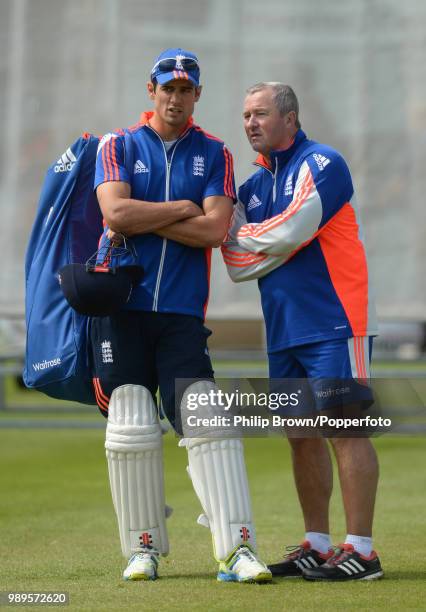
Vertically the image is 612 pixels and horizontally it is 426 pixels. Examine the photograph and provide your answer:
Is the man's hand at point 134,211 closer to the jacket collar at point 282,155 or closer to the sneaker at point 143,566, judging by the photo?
the jacket collar at point 282,155

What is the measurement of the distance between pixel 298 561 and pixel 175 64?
6.26ft

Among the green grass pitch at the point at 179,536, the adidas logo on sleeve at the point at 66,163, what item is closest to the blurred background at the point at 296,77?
the green grass pitch at the point at 179,536

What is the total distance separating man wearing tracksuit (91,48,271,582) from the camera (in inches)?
181

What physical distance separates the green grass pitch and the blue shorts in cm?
65

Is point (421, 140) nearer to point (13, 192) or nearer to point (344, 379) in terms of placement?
point (13, 192)

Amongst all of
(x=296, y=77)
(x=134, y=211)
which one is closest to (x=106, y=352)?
(x=134, y=211)

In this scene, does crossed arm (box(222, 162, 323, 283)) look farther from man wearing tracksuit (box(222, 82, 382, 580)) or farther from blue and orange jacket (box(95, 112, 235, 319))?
blue and orange jacket (box(95, 112, 235, 319))

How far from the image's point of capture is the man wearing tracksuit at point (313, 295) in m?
4.68

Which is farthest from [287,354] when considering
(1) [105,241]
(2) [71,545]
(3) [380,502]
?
(3) [380,502]

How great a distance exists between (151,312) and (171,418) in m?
0.39

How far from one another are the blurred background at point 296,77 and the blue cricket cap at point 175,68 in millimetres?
3696

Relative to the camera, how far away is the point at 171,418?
15.3 ft

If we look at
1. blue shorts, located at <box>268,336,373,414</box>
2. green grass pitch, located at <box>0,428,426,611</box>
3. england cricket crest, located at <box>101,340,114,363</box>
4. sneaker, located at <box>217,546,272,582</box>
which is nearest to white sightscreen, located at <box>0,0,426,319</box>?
green grass pitch, located at <box>0,428,426,611</box>

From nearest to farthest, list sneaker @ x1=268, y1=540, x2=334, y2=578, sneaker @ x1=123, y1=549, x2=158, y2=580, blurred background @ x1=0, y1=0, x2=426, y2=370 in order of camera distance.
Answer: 1. sneaker @ x1=123, y1=549, x2=158, y2=580
2. sneaker @ x1=268, y1=540, x2=334, y2=578
3. blurred background @ x1=0, y1=0, x2=426, y2=370
